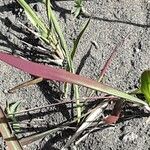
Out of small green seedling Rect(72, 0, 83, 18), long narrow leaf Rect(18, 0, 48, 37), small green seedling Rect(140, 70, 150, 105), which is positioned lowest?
small green seedling Rect(140, 70, 150, 105)

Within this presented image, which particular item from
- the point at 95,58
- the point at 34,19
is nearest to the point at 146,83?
the point at 95,58

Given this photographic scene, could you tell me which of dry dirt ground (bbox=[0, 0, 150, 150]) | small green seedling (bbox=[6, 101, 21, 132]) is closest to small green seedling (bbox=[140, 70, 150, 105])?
dry dirt ground (bbox=[0, 0, 150, 150])

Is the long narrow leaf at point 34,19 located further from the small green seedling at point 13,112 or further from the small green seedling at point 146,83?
the small green seedling at point 146,83

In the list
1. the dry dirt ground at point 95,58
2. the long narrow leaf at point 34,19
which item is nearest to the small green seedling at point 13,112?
the dry dirt ground at point 95,58

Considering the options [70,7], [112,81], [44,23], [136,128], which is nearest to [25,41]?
[44,23]

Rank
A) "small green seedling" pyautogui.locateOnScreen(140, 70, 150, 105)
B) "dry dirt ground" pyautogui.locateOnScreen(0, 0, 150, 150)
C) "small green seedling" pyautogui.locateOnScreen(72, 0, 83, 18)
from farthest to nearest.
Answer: "small green seedling" pyautogui.locateOnScreen(72, 0, 83, 18), "dry dirt ground" pyautogui.locateOnScreen(0, 0, 150, 150), "small green seedling" pyautogui.locateOnScreen(140, 70, 150, 105)

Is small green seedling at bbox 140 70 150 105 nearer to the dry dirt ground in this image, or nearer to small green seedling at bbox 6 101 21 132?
the dry dirt ground
